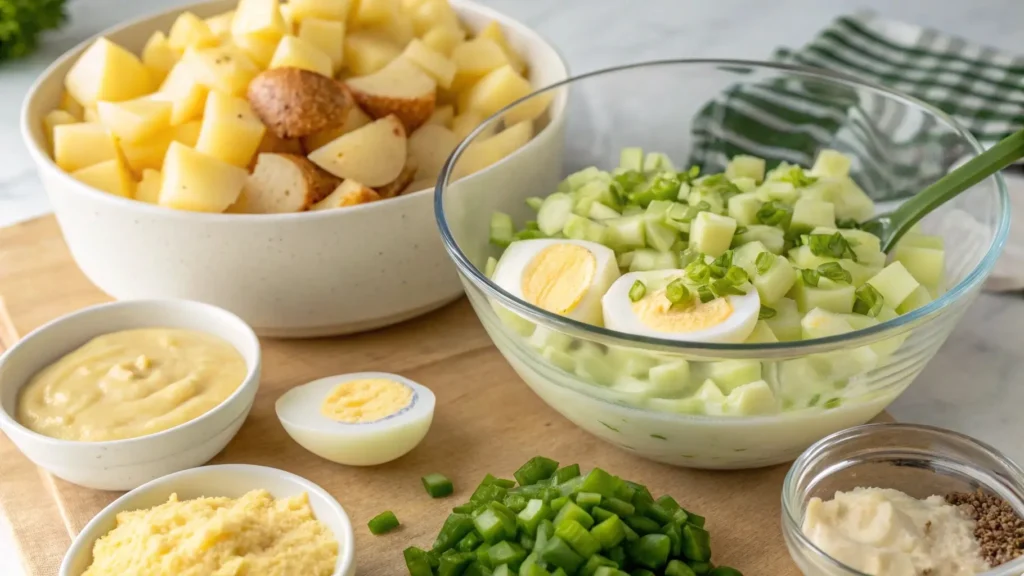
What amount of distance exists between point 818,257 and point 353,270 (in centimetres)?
92

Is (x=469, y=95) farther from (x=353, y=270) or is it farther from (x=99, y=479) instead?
(x=99, y=479)

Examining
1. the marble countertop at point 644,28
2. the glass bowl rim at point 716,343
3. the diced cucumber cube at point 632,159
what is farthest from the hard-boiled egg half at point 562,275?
the marble countertop at point 644,28

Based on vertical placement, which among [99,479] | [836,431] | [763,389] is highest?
[763,389]

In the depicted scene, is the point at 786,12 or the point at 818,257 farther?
the point at 786,12

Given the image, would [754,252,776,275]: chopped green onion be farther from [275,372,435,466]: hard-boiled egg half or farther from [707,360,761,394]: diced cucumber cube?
[275,372,435,466]: hard-boiled egg half


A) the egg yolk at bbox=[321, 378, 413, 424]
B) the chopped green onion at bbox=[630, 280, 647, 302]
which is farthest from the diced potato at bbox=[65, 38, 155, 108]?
the chopped green onion at bbox=[630, 280, 647, 302]

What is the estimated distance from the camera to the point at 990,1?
402 cm

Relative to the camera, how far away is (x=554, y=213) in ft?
7.14

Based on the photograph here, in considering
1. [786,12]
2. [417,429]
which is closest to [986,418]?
[417,429]

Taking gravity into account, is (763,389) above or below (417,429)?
above

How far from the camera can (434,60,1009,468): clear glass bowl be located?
171cm

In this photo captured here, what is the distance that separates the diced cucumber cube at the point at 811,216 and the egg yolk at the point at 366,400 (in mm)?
798

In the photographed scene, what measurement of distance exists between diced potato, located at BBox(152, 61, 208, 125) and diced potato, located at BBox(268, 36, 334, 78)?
17cm

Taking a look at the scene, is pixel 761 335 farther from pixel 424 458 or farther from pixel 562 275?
pixel 424 458
